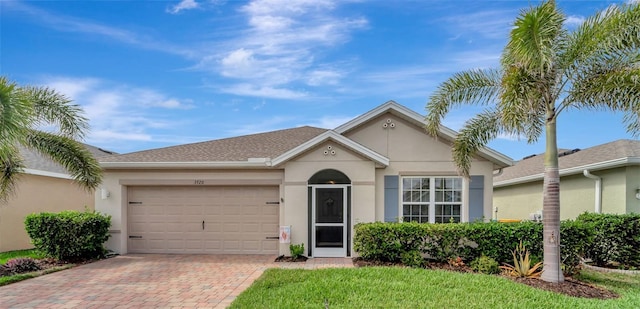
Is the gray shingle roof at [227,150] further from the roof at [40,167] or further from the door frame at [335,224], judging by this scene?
the roof at [40,167]

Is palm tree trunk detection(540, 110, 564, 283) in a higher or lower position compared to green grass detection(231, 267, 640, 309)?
higher

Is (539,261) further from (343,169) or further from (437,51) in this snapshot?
(437,51)

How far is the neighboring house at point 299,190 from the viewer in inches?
443

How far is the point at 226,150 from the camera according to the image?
13.4 meters

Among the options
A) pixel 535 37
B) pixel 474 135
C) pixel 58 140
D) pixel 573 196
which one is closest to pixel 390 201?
pixel 474 135

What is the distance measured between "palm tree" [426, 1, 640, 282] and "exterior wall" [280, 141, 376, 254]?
4074 mm

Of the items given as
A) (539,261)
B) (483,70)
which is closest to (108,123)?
(483,70)

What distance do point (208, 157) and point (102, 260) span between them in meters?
4.34

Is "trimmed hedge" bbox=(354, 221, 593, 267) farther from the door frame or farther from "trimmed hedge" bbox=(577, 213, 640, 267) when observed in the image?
"trimmed hedge" bbox=(577, 213, 640, 267)

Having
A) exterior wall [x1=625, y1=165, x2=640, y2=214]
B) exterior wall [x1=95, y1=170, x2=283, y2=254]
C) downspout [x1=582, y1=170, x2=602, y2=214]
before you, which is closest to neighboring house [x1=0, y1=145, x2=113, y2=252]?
exterior wall [x1=95, y1=170, x2=283, y2=254]

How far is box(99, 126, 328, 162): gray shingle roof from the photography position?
40.7 ft

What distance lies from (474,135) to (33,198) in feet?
51.3

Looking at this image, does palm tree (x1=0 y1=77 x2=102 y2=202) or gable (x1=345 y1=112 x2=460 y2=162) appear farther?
gable (x1=345 y1=112 x2=460 y2=162)

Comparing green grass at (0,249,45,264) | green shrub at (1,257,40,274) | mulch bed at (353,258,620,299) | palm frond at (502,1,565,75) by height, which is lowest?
green grass at (0,249,45,264)
